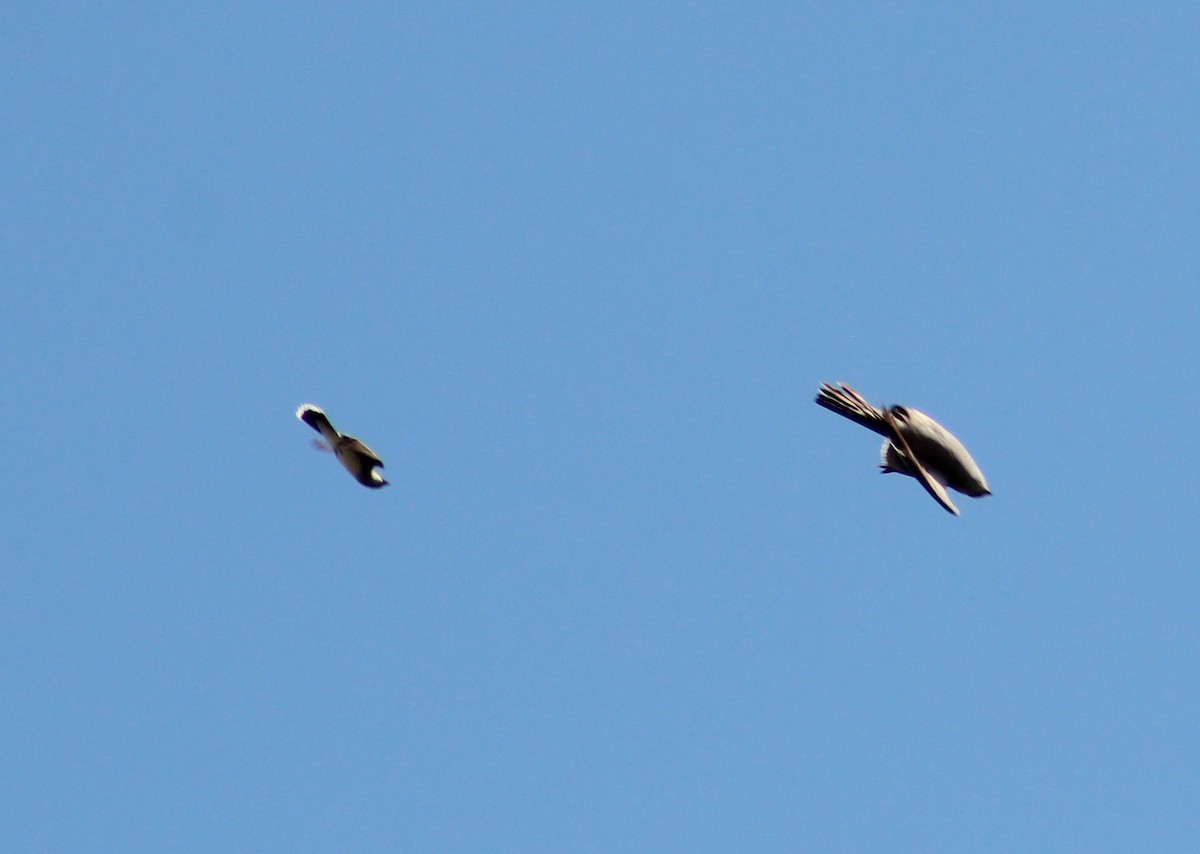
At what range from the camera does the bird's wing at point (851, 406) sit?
83.8 ft

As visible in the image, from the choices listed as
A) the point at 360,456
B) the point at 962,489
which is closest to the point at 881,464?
the point at 962,489

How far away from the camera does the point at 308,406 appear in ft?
89.8

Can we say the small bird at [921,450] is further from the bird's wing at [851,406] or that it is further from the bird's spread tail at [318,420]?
the bird's spread tail at [318,420]

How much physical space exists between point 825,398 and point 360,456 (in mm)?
6774

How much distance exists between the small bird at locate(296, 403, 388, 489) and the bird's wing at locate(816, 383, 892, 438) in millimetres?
6494

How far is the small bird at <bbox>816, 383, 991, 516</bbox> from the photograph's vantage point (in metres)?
25.2

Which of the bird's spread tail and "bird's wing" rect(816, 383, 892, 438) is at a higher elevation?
"bird's wing" rect(816, 383, 892, 438)

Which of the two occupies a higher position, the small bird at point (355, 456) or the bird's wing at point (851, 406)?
the bird's wing at point (851, 406)

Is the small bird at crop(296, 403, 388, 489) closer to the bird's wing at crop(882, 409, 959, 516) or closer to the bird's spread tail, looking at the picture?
the bird's spread tail

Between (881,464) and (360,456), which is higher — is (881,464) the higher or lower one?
the higher one

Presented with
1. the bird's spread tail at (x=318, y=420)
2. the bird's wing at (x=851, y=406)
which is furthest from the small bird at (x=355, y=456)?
the bird's wing at (x=851, y=406)

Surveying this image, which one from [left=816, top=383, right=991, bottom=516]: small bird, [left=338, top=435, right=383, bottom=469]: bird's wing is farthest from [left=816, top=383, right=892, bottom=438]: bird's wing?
[left=338, top=435, right=383, bottom=469]: bird's wing

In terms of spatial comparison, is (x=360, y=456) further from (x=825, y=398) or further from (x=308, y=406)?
(x=825, y=398)

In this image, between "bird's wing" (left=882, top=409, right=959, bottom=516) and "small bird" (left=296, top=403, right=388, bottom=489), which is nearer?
"bird's wing" (left=882, top=409, right=959, bottom=516)
